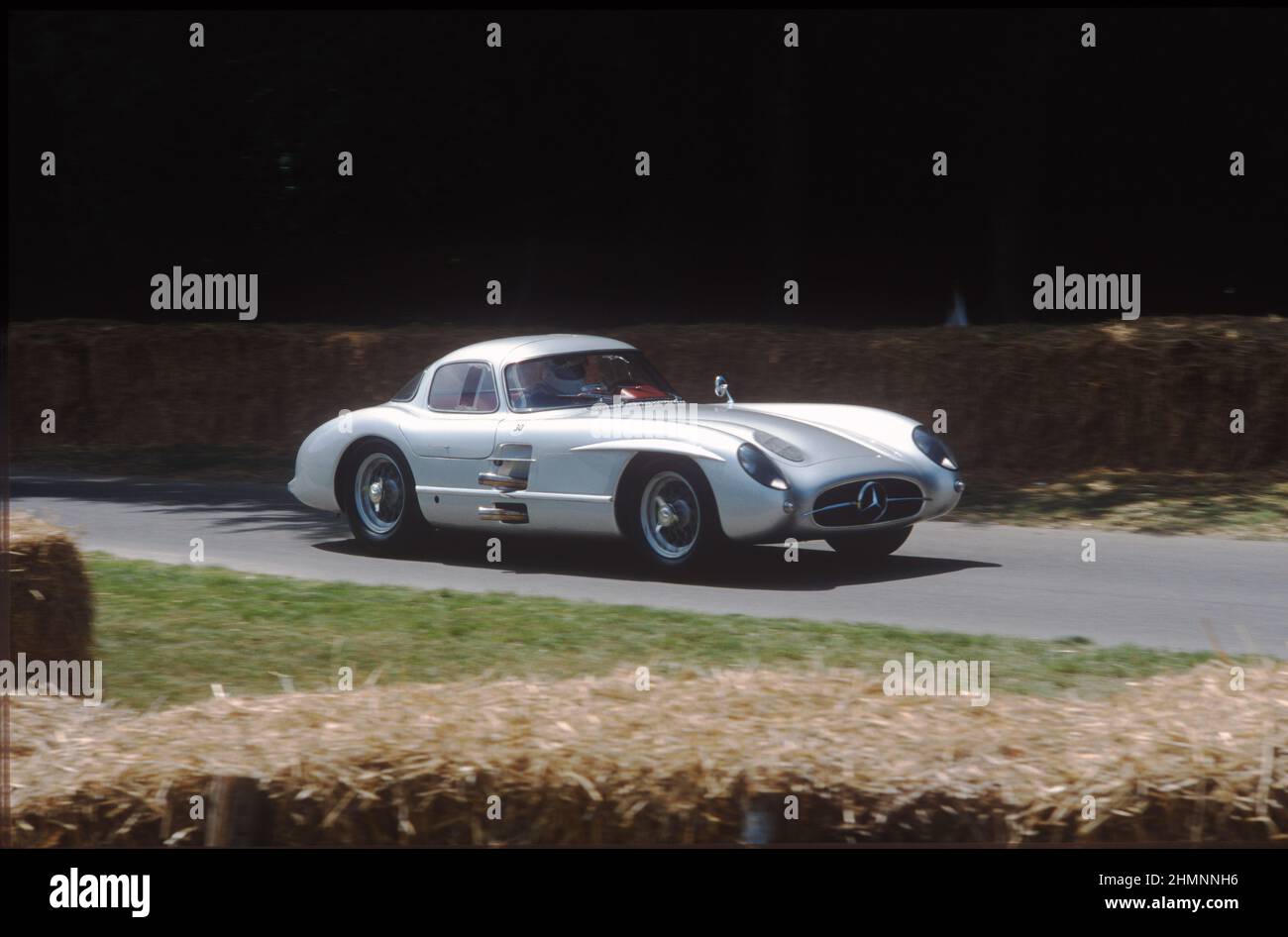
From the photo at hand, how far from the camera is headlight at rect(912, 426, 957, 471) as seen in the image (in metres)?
9.86

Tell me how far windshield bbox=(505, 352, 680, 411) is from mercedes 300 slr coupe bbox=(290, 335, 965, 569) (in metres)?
0.01

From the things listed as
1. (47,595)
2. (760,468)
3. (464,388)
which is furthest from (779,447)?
(47,595)

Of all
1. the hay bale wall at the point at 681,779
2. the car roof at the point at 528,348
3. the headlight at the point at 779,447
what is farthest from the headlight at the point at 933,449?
the hay bale wall at the point at 681,779

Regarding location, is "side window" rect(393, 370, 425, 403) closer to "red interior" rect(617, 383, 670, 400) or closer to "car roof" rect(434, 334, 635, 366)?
"car roof" rect(434, 334, 635, 366)

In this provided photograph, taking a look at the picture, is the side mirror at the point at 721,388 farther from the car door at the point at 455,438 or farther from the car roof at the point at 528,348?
the car door at the point at 455,438

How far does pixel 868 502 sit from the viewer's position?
370 inches

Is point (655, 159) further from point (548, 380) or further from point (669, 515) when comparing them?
point (669, 515)

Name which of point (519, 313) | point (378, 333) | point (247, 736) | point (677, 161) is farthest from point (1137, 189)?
point (247, 736)

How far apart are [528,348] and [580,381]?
0.44 metres

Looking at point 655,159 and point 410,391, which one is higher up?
point 655,159

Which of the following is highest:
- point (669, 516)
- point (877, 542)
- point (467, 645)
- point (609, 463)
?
point (609, 463)

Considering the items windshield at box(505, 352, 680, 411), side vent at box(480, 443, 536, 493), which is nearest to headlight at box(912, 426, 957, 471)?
windshield at box(505, 352, 680, 411)

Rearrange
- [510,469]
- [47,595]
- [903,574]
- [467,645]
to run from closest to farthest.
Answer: [47,595] < [467,645] < [903,574] < [510,469]
